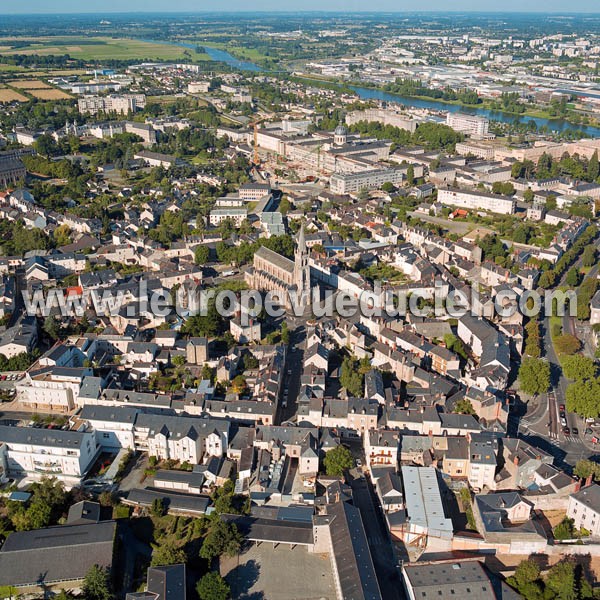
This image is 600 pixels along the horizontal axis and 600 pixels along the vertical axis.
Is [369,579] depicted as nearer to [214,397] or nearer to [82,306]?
[214,397]

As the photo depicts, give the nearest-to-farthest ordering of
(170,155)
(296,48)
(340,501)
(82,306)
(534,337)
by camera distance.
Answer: (340,501) → (534,337) → (82,306) → (170,155) → (296,48)

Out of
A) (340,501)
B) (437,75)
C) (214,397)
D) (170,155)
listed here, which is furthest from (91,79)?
(340,501)

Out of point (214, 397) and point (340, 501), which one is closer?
point (340, 501)

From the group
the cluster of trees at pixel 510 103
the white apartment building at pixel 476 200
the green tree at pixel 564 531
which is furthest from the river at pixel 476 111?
the green tree at pixel 564 531

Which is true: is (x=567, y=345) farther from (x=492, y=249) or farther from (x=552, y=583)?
(x=552, y=583)

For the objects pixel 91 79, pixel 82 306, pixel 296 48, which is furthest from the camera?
pixel 296 48

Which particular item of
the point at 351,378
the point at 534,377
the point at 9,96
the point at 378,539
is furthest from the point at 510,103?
the point at 378,539

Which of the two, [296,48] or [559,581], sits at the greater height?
[296,48]
